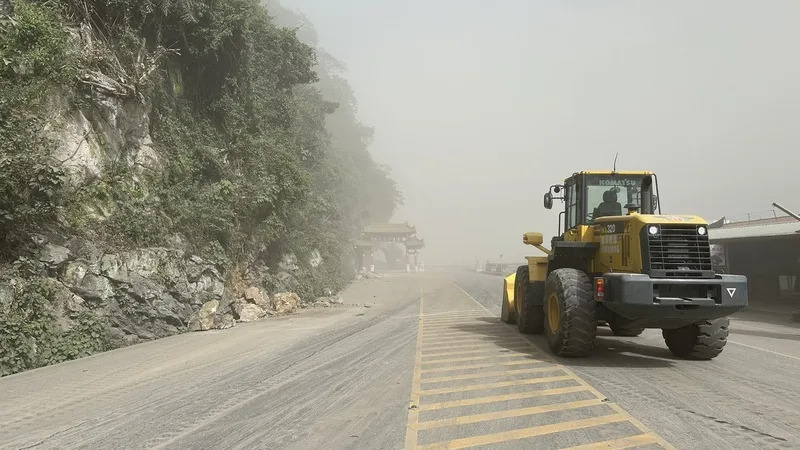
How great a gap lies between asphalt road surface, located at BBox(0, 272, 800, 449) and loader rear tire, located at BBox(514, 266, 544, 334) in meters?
0.44

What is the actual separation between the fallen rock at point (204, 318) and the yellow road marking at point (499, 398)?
888 cm

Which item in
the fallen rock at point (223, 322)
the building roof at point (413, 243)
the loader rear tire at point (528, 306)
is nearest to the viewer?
the loader rear tire at point (528, 306)

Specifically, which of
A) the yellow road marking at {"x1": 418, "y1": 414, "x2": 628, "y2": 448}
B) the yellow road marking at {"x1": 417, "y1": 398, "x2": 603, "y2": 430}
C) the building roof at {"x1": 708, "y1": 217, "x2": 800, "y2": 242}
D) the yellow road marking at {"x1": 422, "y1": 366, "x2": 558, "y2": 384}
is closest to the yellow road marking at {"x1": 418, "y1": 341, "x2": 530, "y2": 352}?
the yellow road marking at {"x1": 422, "y1": 366, "x2": 558, "y2": 384}

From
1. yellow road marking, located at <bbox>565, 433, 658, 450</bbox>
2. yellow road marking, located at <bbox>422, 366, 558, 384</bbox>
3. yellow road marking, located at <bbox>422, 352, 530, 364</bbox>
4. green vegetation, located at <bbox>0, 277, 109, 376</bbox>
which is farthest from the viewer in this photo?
green vegetation, located at <bbox>0, 277, 109, 376</bbox>

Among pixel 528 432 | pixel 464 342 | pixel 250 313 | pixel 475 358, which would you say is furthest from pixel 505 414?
pixel 250 313

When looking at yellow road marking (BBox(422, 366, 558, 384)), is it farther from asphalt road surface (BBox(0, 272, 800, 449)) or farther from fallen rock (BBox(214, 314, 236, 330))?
fallen rock (BBox(214, 314, 236, 330))

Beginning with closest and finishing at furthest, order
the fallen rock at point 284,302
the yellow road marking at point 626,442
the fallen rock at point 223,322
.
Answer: the yellow road marking at point 626,442
the fallen rock at point 223,322
the fallen rock at point 284,302

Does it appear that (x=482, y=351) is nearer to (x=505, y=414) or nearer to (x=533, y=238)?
(x=533, y=238)

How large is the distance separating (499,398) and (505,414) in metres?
0.56

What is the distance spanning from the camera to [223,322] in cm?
1248

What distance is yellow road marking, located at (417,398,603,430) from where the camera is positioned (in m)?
4.31

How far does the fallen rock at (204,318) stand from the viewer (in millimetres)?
11547

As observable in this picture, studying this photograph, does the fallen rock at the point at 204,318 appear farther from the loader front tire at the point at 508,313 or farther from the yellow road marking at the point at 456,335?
the loader front tire at the point at 508,313

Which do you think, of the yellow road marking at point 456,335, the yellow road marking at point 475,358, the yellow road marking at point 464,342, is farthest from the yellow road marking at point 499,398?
the yellow road marking at point 456,335
